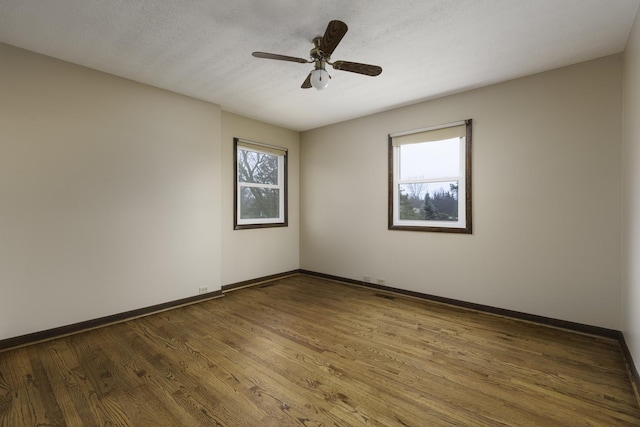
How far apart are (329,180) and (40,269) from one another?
3.76 meters

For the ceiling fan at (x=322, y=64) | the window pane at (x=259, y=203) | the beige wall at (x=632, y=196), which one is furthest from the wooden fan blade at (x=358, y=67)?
the window pane at (x=259, y=203)

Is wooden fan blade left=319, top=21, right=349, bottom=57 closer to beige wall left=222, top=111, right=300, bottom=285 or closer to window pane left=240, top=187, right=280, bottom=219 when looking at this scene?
beige wall left=222, top=111, right=300, bottom=285

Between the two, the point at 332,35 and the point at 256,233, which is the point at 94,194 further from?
the point at 332,35

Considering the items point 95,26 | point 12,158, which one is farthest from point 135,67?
point 12,158

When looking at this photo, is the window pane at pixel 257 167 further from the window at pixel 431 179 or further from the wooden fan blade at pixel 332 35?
the wooden fan blade at pixel 332 35

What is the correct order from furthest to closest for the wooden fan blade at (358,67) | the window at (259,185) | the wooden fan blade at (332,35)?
the window at (259,185) → the wooden fan blade at (358,67) → the wooden fan blade at (332,35)

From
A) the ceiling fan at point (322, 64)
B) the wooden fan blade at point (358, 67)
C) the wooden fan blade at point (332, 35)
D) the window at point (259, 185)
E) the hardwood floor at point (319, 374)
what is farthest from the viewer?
the window at point (259, 185)

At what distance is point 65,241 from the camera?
9.04ft

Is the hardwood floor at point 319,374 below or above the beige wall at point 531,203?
below

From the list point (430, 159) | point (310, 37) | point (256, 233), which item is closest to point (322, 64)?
point (310, 37)

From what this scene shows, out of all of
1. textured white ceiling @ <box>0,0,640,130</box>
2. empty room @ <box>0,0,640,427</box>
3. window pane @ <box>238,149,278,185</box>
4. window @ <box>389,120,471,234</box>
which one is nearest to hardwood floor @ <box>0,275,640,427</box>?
empty room @ <box>0,0,640,427</box>

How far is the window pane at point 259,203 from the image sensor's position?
4.54 metres

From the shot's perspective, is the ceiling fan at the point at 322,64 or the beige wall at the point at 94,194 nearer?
the ceiling fan at the point at 322,64

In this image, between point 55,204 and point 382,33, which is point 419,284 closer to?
point 382,33
